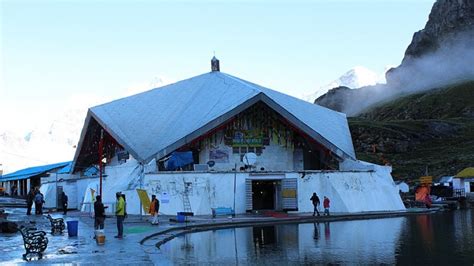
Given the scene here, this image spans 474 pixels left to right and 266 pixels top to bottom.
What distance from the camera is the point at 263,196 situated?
138 feet

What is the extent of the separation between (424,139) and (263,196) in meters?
95.6

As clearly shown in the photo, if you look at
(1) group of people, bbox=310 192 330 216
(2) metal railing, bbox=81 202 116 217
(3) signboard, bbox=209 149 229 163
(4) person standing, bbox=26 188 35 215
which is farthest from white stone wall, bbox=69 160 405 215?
(3) signboard, bbox=209 149 229 163

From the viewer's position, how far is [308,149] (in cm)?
4700

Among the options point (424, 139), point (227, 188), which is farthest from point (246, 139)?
point (424, 139)

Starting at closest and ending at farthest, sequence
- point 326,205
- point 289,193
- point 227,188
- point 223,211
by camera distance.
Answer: point 326,205
point 223,211
point 227,188
point 289,193

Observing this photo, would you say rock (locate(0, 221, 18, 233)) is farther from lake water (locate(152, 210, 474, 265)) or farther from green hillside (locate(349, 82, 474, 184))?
green hillside (locate(349, 82, 474, 184))

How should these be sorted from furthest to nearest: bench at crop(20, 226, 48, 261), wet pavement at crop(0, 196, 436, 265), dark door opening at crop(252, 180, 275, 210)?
dark door opening at crop(252, 180, 275, 210), bench at crop(20, 226, 48, 261), wet pavement at crop(0, 196, 436, 265)

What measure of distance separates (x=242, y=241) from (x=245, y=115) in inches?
968

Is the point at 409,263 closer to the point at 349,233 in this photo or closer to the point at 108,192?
the point at 349,233

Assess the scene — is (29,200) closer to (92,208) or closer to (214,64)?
(92,208)

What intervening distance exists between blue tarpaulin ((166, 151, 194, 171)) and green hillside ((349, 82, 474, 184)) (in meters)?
43.8

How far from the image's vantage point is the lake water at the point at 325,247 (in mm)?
15148

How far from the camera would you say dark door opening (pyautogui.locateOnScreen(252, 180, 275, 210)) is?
137 feet

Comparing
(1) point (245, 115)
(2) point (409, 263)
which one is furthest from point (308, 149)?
(2) point (409, 263)
